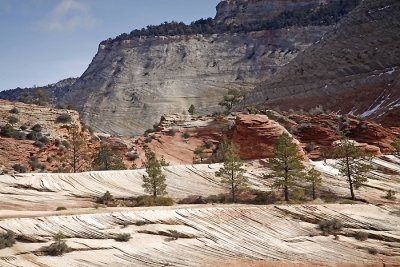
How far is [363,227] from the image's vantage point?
3159 cm

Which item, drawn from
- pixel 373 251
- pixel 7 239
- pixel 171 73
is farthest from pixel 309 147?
pixel 171 73

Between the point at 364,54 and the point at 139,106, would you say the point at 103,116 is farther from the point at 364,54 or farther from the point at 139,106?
the point at 364,54

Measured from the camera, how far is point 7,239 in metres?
23.5

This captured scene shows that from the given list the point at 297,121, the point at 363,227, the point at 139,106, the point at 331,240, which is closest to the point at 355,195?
the point at 363,227

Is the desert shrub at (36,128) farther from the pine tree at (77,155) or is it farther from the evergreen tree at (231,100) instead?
the evergreen tree at (231,100)

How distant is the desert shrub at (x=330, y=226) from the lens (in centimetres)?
3078

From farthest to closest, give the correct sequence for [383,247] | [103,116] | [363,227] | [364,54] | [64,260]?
[103,116] → [364,54] → [363,227] → [383,247] → [64,260]

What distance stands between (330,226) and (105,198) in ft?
54.6

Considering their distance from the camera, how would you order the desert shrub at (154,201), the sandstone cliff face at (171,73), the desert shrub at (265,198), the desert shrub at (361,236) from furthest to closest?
the sandstone cliff face at (171,73), the desert shrub at (265,198), the desert shrub at (154,201), the desert shrub at (361,236)

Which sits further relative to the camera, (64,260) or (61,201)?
(61,201)

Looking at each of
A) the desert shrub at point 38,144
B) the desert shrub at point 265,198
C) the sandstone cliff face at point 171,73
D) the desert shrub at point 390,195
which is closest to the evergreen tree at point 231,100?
the sandstone cliff face at point 171,73

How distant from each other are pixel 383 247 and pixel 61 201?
22331 millimetres

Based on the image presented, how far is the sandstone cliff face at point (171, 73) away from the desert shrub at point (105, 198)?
81382mm

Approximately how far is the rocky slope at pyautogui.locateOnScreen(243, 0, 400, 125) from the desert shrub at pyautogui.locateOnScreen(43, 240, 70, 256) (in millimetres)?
60365
